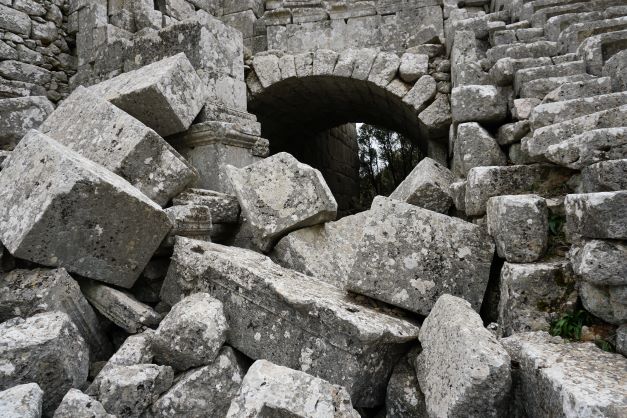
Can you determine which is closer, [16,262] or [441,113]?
[16,262]

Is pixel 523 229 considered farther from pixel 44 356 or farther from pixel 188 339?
pixel 44 356

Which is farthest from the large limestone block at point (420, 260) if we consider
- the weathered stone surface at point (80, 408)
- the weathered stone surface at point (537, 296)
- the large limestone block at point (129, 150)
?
the large limestone block at point (129, 150)

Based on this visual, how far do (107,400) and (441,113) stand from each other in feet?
15.8

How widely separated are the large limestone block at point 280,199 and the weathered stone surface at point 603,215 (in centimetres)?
196

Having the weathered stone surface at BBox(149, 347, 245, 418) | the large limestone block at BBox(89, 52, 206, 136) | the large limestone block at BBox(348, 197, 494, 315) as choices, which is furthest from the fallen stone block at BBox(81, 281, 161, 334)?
the large limestone block at BBox(89, 52, 206, 136)

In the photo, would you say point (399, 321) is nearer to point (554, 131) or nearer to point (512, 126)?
point (554, 131)

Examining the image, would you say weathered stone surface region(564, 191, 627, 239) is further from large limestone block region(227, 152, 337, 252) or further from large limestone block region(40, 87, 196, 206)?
large limestone block region(40, 87, 196, 206)

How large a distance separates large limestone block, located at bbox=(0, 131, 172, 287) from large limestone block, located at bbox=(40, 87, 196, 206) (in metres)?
0.61

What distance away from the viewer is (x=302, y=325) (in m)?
2.73

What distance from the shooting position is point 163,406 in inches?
95.2

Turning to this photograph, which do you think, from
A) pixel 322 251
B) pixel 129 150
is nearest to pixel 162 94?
pixel 129 150

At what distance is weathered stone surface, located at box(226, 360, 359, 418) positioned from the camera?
6.54ft

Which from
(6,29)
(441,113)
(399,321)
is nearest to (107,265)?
(399,321)

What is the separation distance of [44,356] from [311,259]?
1.98 m
